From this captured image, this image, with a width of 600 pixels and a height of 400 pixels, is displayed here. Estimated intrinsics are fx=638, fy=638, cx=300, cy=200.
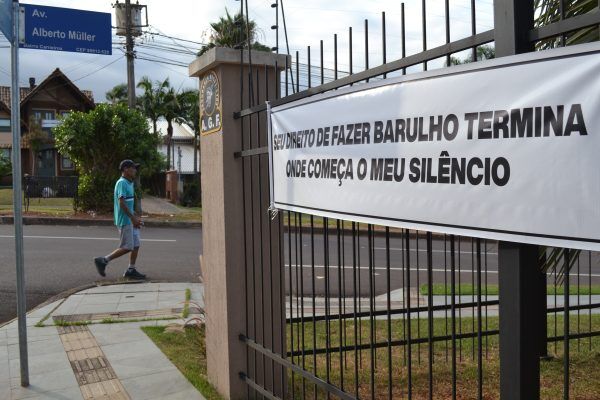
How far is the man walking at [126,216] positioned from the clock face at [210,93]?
Answer: 4.67 metres

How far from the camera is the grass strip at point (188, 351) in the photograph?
15.7 ft

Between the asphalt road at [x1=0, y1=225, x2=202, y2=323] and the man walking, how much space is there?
0.39 metres

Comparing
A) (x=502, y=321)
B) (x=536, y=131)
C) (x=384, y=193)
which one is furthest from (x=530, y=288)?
(x=384, y=193)

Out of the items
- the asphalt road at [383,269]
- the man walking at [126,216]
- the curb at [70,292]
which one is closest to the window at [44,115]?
the asphalt road at [383,269]

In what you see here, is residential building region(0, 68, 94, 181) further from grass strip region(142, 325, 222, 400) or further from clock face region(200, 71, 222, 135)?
clock face region(200, 71, 222, 135)

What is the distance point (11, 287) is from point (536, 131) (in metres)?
8.49

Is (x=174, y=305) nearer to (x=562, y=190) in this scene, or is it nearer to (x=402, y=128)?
(x=402, y=128)

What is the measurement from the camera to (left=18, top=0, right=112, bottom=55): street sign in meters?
4.98

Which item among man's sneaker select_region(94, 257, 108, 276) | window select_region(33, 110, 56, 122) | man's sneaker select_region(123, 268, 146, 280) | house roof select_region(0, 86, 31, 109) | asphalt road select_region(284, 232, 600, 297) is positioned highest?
house roof select_region(0, 86, 31, 109)

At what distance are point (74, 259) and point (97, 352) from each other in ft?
20.8

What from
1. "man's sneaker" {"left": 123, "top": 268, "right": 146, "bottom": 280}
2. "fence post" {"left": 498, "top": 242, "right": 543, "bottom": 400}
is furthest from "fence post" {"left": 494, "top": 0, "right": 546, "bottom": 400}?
"man's sneaker" {"left": 123, "top": 268, "right": 146, "bottom": 280}

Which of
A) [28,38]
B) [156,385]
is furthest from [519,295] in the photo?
[28,38]

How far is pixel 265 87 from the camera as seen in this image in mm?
4242

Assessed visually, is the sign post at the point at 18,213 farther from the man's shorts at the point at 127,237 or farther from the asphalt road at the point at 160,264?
the man's shorts at the point at 127,237
